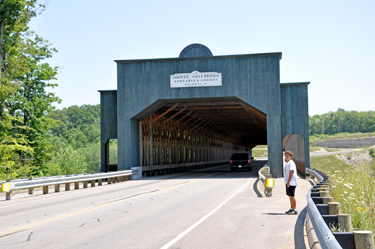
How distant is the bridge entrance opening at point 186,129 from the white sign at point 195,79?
1.32 meters

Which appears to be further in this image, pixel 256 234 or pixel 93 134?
pixel 93 134

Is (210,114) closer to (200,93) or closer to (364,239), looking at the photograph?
(200,93)

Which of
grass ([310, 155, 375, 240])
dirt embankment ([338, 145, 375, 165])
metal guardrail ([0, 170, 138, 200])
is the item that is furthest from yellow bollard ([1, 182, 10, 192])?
dirt embankment ([338, 145, 375, 165])

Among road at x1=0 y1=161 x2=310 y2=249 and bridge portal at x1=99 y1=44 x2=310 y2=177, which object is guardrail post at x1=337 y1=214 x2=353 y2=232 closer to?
road at x1=0 y1=161 x2=310 y2=249

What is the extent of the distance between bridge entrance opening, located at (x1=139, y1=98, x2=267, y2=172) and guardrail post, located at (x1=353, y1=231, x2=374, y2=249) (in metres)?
23.5

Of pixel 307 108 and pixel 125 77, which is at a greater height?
pixel 125 77

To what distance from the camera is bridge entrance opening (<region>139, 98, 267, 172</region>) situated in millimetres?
31234

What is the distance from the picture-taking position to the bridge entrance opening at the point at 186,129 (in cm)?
3123

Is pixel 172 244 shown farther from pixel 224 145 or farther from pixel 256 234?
pixel 224 145

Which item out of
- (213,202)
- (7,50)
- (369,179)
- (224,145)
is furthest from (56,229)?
(224,145)

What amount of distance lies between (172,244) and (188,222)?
2362 millimetres

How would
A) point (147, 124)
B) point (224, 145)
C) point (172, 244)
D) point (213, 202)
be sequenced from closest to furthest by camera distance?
point (172, 244)
point (213, 202)
point (147, 124)
point (224, 145)

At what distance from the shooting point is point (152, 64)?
90.7 feet

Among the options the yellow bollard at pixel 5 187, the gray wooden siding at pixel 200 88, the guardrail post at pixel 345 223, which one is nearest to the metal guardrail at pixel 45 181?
the yellow bollard at pixel 5 187
